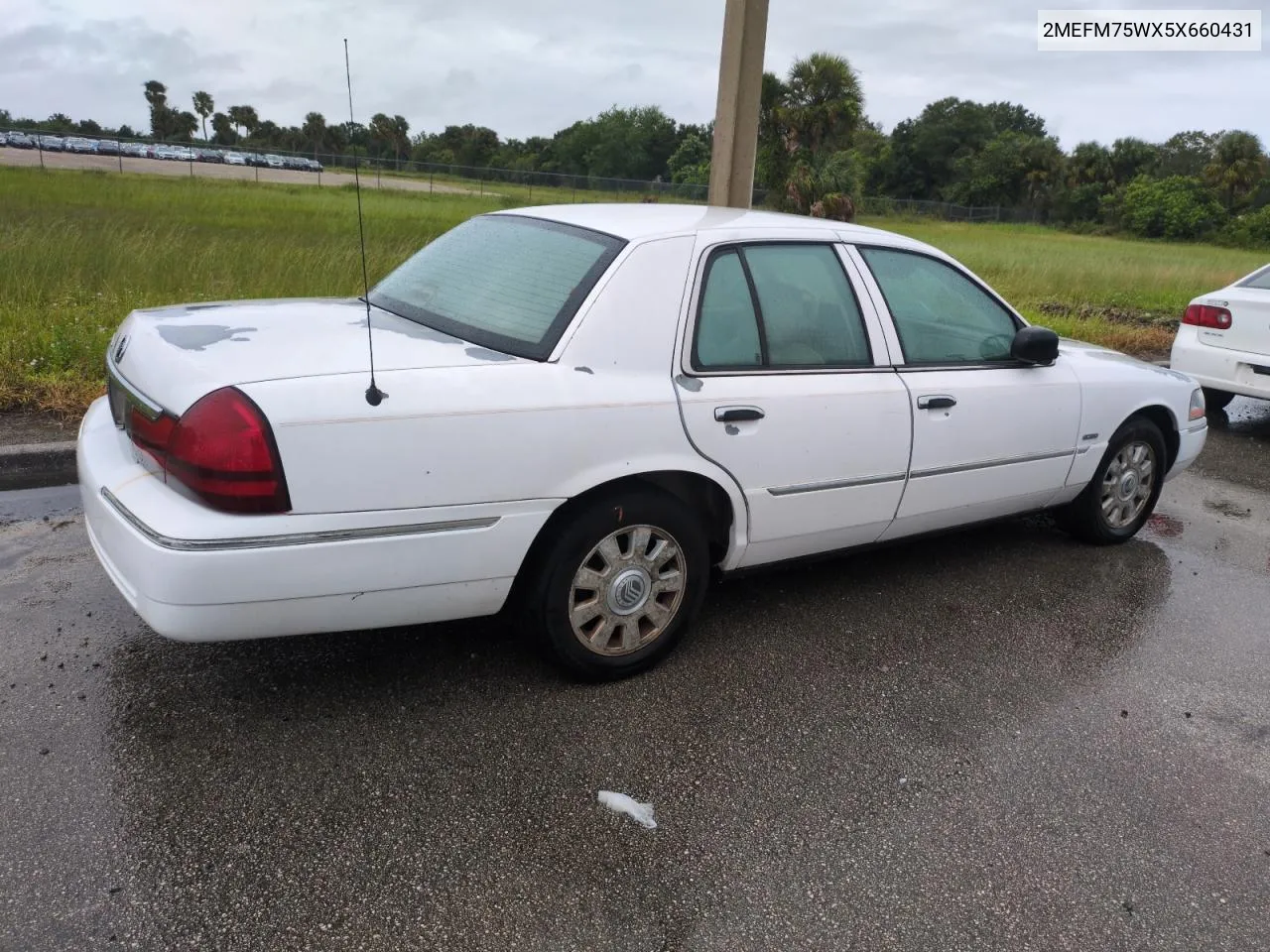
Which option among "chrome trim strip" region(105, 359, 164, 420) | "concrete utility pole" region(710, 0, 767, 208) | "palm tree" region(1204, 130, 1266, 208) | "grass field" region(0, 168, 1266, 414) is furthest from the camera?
"palm tree" region(1204, 130, 1266, 208)

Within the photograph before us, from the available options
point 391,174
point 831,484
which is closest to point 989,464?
point 831,484

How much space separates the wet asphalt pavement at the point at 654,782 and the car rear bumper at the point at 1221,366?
4.04 meters

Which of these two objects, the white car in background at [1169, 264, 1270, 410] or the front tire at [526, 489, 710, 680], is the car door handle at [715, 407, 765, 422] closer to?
the front tire at [526, 489, 710, 680]

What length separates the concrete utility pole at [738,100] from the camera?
6.69m

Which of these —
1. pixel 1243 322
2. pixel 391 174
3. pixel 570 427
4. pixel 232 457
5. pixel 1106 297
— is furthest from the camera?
pixel 391 174

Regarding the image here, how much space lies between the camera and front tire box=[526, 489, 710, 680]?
121 inches

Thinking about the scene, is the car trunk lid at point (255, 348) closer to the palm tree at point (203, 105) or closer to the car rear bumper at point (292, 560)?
the car rear bumper at point (292, 560)

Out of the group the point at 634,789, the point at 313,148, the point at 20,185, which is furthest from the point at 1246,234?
the point at 634,789

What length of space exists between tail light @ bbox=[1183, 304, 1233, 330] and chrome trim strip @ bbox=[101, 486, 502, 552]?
6.90 meters

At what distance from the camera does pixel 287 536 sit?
2.61 metres

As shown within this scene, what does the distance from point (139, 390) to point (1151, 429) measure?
4.49 meters

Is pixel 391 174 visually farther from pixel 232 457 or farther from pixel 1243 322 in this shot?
pixel 232 457

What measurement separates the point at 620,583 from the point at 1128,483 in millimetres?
3059

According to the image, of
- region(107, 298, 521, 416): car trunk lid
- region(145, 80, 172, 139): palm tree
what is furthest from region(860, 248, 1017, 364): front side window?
region(145, 80, 172, 139): palm tree
